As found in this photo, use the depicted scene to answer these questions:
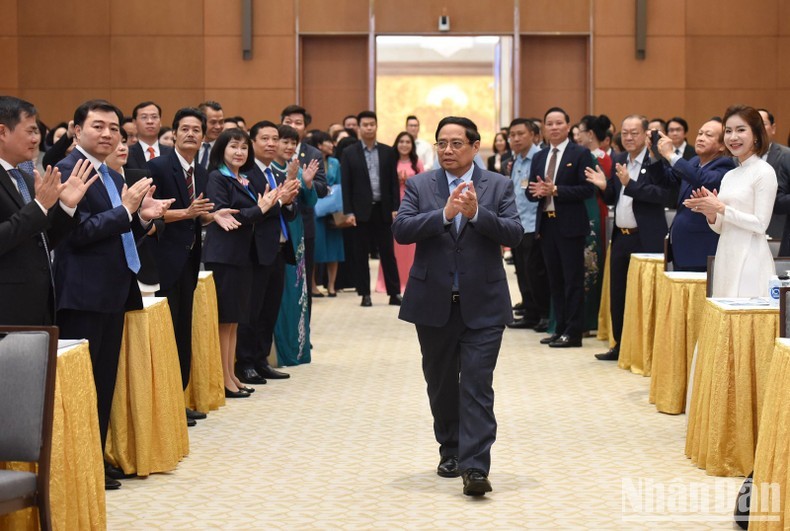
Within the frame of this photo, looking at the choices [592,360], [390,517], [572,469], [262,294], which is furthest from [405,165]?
[390,517]

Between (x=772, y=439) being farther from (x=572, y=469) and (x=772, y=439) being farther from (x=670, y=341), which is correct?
(x=670, y=341)

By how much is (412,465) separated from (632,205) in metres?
3.42

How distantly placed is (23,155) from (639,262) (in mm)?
4504

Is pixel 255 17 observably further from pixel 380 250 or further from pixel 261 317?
pixel 261 317

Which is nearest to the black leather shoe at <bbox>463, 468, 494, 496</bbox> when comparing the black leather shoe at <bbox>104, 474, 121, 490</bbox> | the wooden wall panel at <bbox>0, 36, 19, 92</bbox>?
the black leather shoe at <bbox>104, 474, 121, 490</bbox>

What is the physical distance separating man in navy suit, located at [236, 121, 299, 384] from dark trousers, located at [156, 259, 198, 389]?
3.18ft

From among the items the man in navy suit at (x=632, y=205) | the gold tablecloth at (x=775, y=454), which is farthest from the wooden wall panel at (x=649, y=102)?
the gold tablecloth at (x=775, y=454)

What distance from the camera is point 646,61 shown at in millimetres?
15094

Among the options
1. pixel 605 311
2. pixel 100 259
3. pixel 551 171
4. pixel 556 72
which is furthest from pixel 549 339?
pixel 556 72

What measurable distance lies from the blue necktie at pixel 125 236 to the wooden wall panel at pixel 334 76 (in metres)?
10.6

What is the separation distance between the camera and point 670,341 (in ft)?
21.2

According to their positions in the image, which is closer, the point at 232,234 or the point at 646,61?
the point at 232,234

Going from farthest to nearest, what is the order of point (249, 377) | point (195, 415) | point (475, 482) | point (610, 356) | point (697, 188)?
point (610, 356) < point (249, 377) < point (697, 188) < point (195, 415) < point (475, 482)

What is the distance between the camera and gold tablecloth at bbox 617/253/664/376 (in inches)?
288
